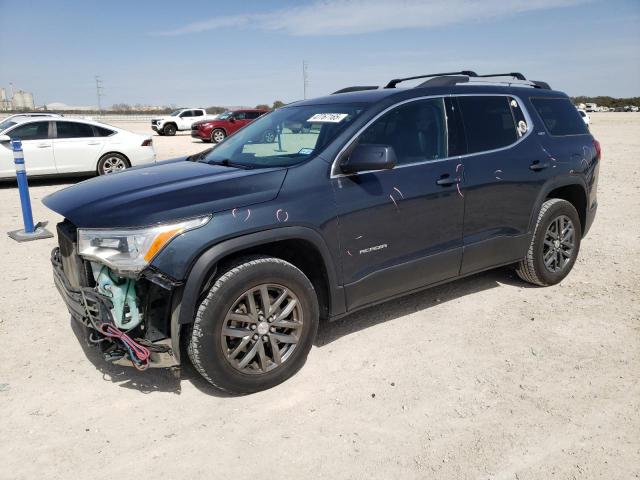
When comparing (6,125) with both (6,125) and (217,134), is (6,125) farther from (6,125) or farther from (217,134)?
(217,134)

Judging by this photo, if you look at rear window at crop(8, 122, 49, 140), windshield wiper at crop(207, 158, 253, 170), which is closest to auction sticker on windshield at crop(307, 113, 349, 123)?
windshield wiper at crop(207, 158, 253, 170)

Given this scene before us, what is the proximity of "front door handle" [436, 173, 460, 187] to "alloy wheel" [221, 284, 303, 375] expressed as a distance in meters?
1.41

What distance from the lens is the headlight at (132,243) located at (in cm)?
274

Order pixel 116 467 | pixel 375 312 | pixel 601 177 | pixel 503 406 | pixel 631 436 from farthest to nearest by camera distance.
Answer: pixel 601 177
pixel 375 312
pixel 503 406
pixel 631 436
pixel 116 467

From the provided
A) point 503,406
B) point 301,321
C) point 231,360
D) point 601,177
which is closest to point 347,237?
point 301,321

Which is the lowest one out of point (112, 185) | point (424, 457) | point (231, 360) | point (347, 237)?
point (424, 457)

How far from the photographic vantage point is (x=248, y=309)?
10.0ft

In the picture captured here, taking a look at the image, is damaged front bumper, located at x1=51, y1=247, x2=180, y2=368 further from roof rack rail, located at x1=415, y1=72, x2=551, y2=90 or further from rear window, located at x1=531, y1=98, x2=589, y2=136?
rear window, located at x1=531, y1=98, x2=589, y2=136

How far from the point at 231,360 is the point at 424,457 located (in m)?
1.20

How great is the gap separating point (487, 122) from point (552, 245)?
56.3 inches

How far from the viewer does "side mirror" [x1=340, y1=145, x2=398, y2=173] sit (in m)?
3.17

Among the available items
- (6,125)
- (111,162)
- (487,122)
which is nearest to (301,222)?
(487,122)

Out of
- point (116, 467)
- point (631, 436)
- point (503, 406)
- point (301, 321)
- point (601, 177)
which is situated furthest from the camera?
point (601, 177)

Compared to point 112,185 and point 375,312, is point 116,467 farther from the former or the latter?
point 375,312
